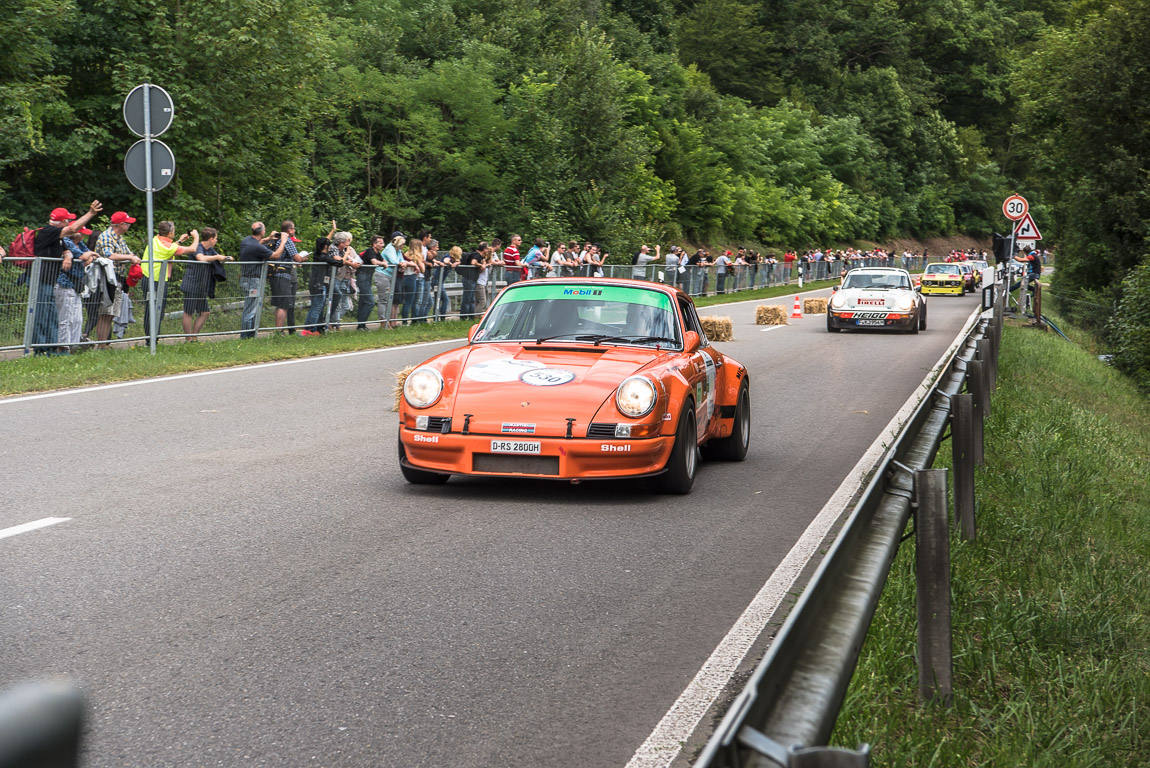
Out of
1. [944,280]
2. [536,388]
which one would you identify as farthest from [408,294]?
[944,280]

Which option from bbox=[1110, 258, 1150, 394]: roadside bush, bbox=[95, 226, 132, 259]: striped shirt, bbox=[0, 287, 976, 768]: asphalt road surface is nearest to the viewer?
bbox=[0, 287, 976, 768]: asphalt road surface

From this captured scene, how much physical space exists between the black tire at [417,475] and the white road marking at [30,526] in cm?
212

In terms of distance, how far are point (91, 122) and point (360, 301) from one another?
41.8 ft

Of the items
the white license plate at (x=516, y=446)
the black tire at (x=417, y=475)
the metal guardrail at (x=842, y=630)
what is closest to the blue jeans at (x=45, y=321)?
the black tire at (x=417, y=475)

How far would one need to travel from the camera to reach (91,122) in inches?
1223

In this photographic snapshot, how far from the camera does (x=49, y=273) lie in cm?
1541

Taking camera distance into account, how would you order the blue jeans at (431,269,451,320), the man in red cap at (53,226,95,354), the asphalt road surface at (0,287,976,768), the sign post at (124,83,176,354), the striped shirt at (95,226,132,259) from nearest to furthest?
the asphalt road surface at (0,287,976,768), the man in red cap at (53,226,95,354), the sign post at (124,83,176,354), the striped shirt at (95,226,132,259), the blue jeans at (431,269,451,320)

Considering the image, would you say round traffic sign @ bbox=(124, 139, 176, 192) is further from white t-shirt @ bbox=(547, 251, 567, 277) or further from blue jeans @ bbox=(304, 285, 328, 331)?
white t-shirt @ bbox=(547, 251, 567, 277)

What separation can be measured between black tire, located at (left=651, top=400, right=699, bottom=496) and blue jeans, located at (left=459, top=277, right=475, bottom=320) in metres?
18.1

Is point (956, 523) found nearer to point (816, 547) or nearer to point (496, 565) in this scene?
point (816, 547)

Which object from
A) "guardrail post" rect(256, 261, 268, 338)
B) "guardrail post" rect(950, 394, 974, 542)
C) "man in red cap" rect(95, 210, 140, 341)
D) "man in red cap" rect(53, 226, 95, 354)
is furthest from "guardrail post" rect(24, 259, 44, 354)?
"guardrail post" rect(950, 394, 974, 542)

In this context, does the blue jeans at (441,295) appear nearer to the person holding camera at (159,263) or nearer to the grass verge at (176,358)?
the grass verge at (176,358)

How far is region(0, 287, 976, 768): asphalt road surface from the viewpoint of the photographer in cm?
410

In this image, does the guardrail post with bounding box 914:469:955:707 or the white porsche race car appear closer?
the guardrail post with bounding box 914:469:955:707
